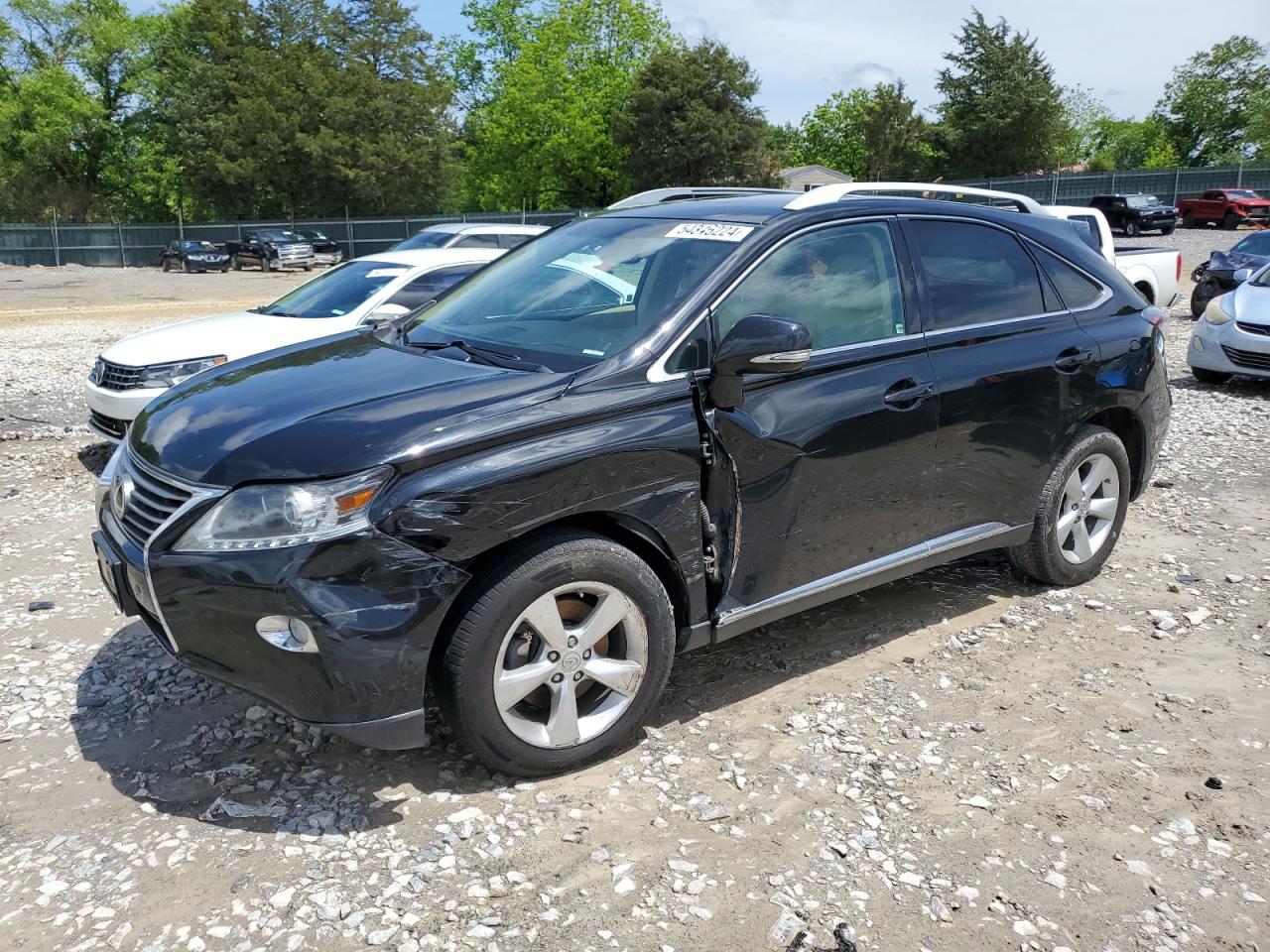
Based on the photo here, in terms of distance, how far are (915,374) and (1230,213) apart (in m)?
43.1

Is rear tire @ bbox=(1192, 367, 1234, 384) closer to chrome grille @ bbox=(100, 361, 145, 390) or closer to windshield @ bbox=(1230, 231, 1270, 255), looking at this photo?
windshield @ bbox=(1230, 231, 1270, 255)

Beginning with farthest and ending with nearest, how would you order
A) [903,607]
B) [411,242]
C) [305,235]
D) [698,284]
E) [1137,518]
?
[305,235] → [411,242] → [1137,518] → [903,607] → [698,284]

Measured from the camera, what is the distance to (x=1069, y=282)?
496 cm

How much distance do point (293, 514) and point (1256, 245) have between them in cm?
1851

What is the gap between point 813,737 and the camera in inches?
151

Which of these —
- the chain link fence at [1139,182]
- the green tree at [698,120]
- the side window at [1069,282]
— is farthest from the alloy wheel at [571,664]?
the green tree at [698,120]

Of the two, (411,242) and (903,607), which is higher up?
(411,242)

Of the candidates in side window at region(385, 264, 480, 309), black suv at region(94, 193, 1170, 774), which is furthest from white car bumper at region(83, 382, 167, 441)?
black suv at region(94, 193, 1170, 774)

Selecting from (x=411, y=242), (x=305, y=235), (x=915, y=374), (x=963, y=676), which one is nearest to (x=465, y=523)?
(x=915, y=374)

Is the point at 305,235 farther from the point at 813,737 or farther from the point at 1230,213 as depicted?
the point at 813,737

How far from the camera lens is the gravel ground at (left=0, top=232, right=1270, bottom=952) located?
2.88 m

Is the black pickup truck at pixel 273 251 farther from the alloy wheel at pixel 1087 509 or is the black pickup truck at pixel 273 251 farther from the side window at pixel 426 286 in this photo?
the alloy wheel at pixel 1087 509

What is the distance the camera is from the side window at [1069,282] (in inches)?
193

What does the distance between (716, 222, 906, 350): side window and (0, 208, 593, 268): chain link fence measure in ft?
136
